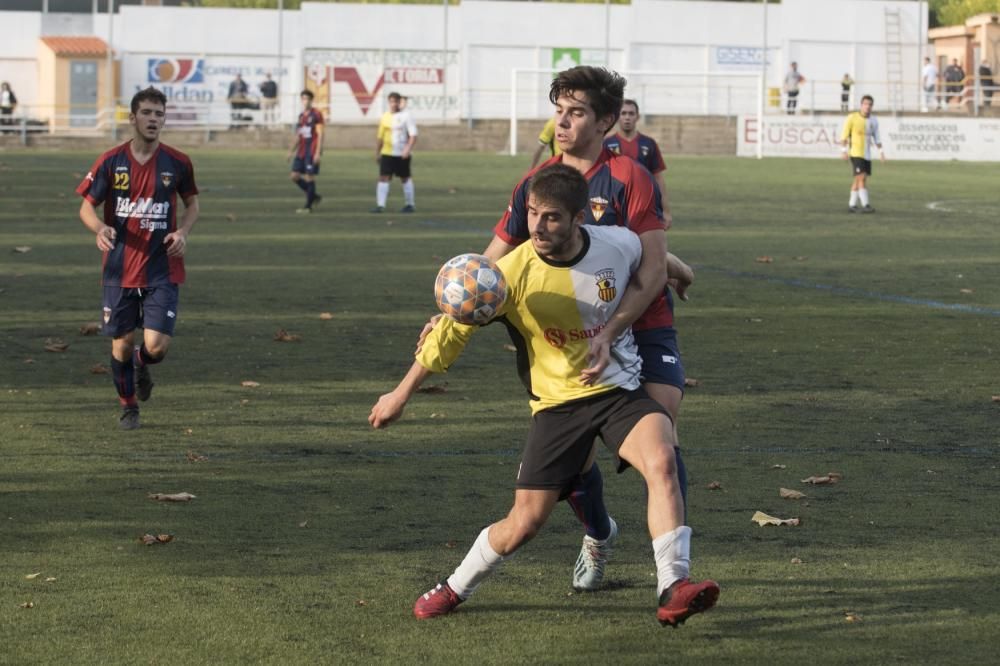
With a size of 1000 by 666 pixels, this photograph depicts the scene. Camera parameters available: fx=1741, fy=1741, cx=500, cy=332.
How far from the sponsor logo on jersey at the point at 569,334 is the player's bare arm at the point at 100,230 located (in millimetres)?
4472

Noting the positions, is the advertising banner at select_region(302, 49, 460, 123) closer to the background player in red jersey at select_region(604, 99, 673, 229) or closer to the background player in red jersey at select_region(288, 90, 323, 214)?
the background player in red jersey at select_region(288, 90, 323, 214)

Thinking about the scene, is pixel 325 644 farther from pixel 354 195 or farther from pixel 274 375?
pixel 354 195

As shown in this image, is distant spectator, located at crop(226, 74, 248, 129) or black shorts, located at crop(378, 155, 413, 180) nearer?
black shorts, located at crop(378, 155, 413, 180)

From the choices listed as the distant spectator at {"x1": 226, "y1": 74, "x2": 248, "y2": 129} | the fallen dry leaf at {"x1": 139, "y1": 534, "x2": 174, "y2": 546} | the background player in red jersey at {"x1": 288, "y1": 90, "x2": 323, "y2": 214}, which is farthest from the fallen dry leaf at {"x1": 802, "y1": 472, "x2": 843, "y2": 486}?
the distant spectator at {"x1": 226, "y1": 74, "x2": 248, "y2": 129}

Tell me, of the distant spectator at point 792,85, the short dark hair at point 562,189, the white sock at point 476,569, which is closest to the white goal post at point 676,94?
the distant spectator at point 792,85

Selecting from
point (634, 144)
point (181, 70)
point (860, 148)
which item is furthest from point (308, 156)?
point (181, 70)

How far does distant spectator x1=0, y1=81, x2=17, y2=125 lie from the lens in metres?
62.2

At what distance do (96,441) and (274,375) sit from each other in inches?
97.7

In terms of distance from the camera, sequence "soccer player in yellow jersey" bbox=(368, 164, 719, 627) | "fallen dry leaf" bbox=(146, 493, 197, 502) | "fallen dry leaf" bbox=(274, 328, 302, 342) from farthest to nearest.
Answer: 1. "fallen dry leaf" bbox=(274, 328, 302, 342)
2. "fallen dry leaf" bbox=(146, 493, 197, 502)
3. "soccer player in yellow jersey" bbox=(368, 164, 719, 627)

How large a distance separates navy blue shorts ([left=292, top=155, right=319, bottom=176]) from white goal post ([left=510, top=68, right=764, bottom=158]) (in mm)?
37291

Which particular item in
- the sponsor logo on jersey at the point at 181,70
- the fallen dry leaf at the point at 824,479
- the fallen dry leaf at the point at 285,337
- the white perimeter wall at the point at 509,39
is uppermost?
the white perimeter wall at the point at 509,39

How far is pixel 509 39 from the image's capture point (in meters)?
72.6

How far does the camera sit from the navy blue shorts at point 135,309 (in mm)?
10359

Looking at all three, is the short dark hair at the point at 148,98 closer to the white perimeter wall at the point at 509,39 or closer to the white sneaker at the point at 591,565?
the white sneaker at the point at 591,565
